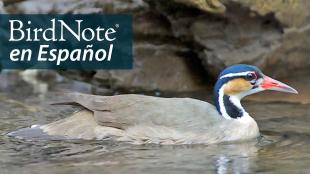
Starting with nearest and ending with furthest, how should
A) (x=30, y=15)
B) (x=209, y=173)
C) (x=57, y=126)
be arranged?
(x=209, y=173)
(x=57, y=126)
(x=30, y=15)

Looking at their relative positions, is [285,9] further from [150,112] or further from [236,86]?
[150,112]

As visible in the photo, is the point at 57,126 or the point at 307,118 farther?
the point at 307,118

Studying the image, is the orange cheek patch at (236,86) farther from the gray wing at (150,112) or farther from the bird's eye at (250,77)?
the gray wing at (150,112)

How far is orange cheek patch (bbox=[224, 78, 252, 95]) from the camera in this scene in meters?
5.75

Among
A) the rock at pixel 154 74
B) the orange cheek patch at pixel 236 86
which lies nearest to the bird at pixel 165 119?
the orange cheek patch at pixel 236 86

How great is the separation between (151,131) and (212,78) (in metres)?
3.51

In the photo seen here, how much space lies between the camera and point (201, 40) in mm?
8531

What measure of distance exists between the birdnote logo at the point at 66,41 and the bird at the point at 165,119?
11.2ft

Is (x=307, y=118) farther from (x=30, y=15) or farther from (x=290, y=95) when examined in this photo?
(x=30, y=15)

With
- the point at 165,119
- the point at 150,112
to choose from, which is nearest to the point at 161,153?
the point at 165,119

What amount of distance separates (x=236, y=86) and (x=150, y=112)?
1.15 metres

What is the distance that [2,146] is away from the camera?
5.25 metres

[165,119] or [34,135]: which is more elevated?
[165,119]

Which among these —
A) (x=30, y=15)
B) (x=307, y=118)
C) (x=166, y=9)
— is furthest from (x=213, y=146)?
(x=30, y=15)
